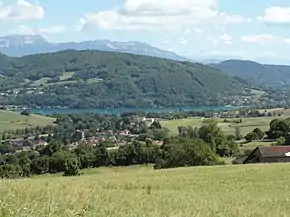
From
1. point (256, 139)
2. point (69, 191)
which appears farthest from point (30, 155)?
point (69, 191)

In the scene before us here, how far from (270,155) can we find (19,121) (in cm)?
13025

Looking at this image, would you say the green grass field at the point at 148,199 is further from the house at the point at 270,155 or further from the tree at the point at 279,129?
the tree at the point at 279,129

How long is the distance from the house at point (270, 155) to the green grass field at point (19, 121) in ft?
375

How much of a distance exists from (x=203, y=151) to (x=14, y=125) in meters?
119

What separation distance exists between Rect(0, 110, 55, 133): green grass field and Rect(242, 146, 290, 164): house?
114 meters

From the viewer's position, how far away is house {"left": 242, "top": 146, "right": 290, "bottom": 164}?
66.8 meters

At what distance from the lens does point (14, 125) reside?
584 ft

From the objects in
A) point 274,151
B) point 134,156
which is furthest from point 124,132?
point 274,151

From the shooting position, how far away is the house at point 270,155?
6681 cm

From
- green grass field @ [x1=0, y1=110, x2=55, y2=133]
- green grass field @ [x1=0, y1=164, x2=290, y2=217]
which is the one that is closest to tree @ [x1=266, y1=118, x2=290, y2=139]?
green grass field @ [x1=0, y1=164, x2=290, y2=217]

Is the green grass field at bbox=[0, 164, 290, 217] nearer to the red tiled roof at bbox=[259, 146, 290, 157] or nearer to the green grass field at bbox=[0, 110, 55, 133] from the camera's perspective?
the red tiled roof at bbox=[259, 146, 290, 157]

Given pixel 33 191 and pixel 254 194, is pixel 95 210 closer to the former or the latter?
pixel 33 191

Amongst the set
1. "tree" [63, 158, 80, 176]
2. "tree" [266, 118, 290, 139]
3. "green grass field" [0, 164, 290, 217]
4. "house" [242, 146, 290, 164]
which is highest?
"green grass field" [0, 164, 290, 217]

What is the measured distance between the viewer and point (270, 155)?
67812 millimetres
